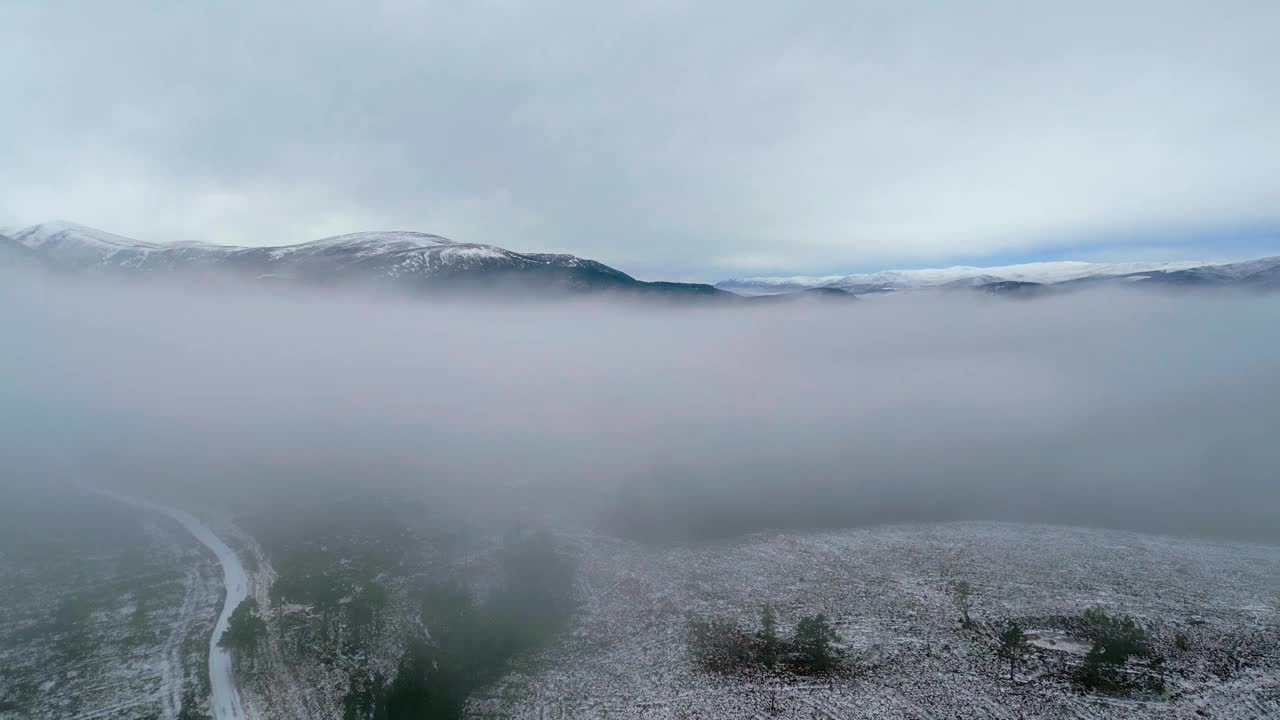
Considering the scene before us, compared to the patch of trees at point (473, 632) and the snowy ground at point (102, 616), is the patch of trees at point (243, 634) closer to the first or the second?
the snowy ground at point (102, 616)

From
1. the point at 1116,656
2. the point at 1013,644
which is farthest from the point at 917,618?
the point at 1116,656

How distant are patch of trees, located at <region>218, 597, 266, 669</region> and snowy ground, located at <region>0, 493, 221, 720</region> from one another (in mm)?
2016

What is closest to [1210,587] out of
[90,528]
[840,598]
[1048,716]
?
[1048,716]

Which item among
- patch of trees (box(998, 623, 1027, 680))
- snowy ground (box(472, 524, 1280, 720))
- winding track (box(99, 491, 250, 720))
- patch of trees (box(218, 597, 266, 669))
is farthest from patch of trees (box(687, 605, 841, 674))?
patch of trees (box(218, 597, 266, 669))

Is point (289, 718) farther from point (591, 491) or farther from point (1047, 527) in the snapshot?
Answer: point (1047, 527)

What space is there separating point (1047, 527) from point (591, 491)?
79194 mm

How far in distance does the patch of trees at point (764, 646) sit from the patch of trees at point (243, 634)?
44978 mm

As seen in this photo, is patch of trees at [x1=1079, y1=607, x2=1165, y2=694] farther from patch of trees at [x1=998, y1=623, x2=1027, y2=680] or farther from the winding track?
the winding track

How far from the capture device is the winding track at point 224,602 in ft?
148

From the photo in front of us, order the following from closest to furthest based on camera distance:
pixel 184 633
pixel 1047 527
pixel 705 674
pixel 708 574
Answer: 1. pixel 705 674
2. pixel 184 633
3. pixel 708 574
4. pixel 1047 527

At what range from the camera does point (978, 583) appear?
63000mm

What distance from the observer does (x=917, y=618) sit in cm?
5606

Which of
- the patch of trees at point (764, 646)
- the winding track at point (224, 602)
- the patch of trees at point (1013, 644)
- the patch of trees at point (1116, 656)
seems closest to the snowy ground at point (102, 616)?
the winding track at point (224, 602)

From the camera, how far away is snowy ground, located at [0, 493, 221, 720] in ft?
149
